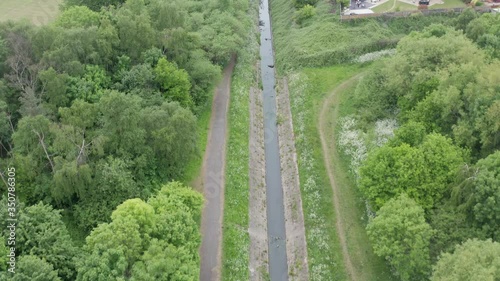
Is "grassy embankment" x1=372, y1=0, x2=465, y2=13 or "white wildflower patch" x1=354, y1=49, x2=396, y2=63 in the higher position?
"grassy embankment" x1=372, y1=0, x2=465, y2=13

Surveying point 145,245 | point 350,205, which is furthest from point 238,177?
point 145,245

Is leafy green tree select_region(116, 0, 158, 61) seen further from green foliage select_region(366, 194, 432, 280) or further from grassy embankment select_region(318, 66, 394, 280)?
green foliage select_region(366, 194, 432, 280)

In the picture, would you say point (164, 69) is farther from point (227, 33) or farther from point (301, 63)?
point (301, 63)

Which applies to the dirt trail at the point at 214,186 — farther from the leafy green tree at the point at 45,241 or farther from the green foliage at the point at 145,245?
the leafy green tree at the point at 45,241

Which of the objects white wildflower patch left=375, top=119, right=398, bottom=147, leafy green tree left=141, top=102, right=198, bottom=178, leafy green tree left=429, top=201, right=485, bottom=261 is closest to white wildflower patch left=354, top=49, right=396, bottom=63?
white wildflower patch left=375, top=119, right=398, bottom=147

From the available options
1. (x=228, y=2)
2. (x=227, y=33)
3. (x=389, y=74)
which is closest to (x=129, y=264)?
(x=389, y=74)
